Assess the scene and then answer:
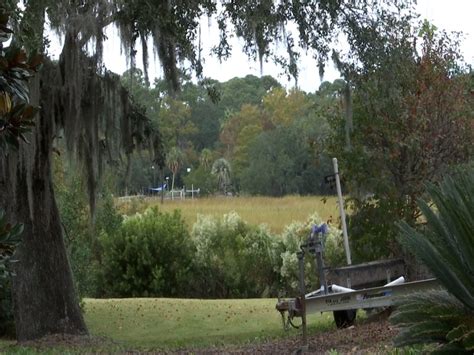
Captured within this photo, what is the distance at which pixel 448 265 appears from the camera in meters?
6.42

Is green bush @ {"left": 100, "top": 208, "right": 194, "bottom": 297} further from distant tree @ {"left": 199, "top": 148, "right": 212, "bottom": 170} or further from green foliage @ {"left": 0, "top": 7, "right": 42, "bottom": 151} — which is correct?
distant tree @ {"left": 199, "top": 148, "right": 212, "bottom": 170}

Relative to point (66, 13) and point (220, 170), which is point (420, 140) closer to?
point (66, 13)

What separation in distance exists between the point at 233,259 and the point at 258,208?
9153mm

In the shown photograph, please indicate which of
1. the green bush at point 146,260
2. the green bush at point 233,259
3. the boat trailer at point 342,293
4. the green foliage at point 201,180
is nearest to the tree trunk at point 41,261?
the boat trailer at point 342,293

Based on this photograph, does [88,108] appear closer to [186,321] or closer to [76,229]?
[186,321]

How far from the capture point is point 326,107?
1658 centimetres

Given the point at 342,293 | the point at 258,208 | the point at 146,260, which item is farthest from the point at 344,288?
the point at 258,208

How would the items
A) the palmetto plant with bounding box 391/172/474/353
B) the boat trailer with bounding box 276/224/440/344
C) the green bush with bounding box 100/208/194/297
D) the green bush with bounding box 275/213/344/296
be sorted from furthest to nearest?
the green bush with bounding box 100/208/194/297
the green bush with bounding box 275/213/344/296
the boat trailer with bounding box 276/224/440/344
the palmetto plant with bounding box 391/172/474/353

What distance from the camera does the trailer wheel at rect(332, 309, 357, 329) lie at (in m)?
13.1

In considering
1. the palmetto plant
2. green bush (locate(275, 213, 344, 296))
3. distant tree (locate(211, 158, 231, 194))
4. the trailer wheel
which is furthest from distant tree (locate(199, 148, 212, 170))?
the palmetto plant

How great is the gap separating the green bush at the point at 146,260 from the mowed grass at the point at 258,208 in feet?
17.2

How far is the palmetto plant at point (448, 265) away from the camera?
6.26 m

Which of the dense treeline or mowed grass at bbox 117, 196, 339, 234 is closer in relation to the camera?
mowed grass at bbox 117, 196, 339, 234

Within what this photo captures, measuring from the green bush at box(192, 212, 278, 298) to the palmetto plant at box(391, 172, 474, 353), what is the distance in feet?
71.0
